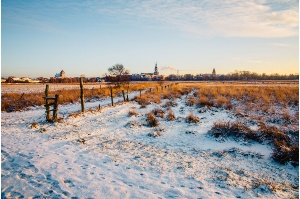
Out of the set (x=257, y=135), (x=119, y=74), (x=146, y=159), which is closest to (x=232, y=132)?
(x=257, y=135)

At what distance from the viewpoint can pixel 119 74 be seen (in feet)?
132

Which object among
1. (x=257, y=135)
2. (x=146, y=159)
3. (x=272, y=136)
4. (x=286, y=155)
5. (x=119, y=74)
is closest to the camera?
(x=146, y=159)

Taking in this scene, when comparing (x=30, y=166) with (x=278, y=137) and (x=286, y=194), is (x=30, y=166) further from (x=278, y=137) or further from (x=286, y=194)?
(x=278, y=137)

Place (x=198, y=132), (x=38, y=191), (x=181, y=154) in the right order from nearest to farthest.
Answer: (x=38, y=191)
(x=181, y=154)
(x=198, y=132)

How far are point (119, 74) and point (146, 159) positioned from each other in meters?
33.5

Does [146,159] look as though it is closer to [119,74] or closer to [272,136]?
[272,136]

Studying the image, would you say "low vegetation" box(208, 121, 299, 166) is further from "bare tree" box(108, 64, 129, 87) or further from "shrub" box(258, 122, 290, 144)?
"bare tree" box(108, 64, 129, 87)

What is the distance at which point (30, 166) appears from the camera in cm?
647

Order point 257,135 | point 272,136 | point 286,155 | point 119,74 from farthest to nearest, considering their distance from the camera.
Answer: point 119,74, point 257,135, point 272,136, point 286,155

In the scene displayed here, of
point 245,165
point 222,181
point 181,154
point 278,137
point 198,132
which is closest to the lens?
point 222,181

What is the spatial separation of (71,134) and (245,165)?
23.0 feet

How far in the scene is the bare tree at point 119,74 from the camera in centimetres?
3991

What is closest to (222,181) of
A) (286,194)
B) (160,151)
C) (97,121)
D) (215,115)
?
(286,194)

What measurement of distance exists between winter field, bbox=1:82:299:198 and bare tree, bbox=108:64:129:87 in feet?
87.7
